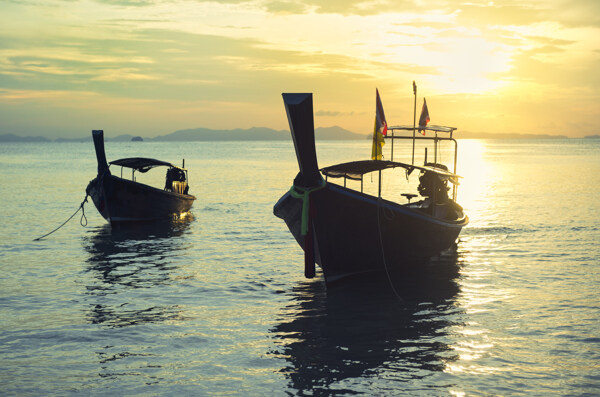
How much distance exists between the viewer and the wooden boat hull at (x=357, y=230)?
13992 millimetres

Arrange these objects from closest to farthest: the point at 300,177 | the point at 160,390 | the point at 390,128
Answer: the point at 160,390
the point at 300,177
the point at 390,128

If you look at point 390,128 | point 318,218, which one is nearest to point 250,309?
point 318,218

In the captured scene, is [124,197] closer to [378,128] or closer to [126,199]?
[126,199]

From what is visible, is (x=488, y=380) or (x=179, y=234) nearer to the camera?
(x=488, y=380)

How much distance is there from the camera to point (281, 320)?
1211 centimetres

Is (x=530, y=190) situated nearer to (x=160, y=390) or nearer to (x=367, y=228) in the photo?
(x=367, y=228)

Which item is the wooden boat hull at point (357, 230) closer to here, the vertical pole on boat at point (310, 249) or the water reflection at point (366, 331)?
the vertical pole on boat at point (310, 249)

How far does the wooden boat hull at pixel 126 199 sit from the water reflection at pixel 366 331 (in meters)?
13.6

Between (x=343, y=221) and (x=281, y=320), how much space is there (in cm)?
337

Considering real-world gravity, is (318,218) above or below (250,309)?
above

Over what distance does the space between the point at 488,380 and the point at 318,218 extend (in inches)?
245

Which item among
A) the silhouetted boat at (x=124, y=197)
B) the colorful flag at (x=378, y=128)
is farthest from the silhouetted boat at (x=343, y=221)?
the silhouetted boat at (x=124, y=197)

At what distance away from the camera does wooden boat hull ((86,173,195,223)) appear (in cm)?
2566

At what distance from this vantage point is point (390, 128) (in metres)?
21.2
